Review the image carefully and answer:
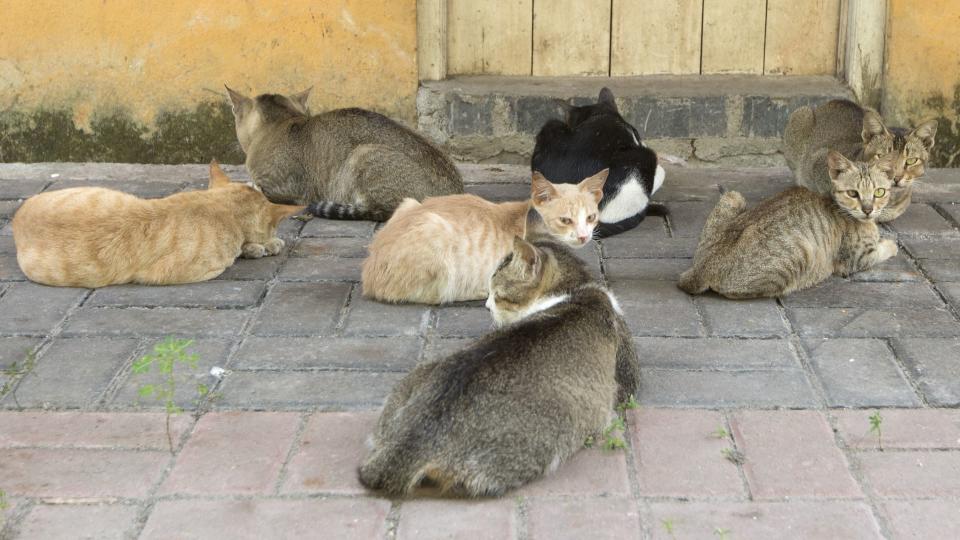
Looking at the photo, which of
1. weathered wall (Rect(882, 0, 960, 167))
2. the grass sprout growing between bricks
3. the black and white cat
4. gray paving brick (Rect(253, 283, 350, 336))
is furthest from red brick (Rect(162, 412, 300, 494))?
weathered wall (Rect(882, 0, 960, 167))

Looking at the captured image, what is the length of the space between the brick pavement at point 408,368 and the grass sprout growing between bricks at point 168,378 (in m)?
0.05

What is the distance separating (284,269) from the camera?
18.8ft

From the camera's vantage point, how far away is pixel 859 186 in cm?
549

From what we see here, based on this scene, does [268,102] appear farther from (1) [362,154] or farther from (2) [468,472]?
(2) [468,472]

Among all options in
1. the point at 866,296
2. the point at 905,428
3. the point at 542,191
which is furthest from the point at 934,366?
the point at 542,191

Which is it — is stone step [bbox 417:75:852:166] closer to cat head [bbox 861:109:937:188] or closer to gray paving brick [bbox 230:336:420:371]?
cat head [bbox 861:109:937:188]

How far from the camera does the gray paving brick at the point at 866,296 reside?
5203mm

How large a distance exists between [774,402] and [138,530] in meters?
2.28

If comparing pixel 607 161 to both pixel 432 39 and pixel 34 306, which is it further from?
pixel 34 306

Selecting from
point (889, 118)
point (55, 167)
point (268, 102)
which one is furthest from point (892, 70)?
point (55, 167)

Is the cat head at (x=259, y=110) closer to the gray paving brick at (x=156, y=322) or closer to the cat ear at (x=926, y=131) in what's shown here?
the gray paving brick at (x=156, y=322)

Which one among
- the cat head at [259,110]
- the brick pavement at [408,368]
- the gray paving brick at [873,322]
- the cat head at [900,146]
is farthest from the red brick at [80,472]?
the cat head at [900,146]

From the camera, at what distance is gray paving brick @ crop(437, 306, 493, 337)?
16.2 feet

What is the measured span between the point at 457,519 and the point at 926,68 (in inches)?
198
